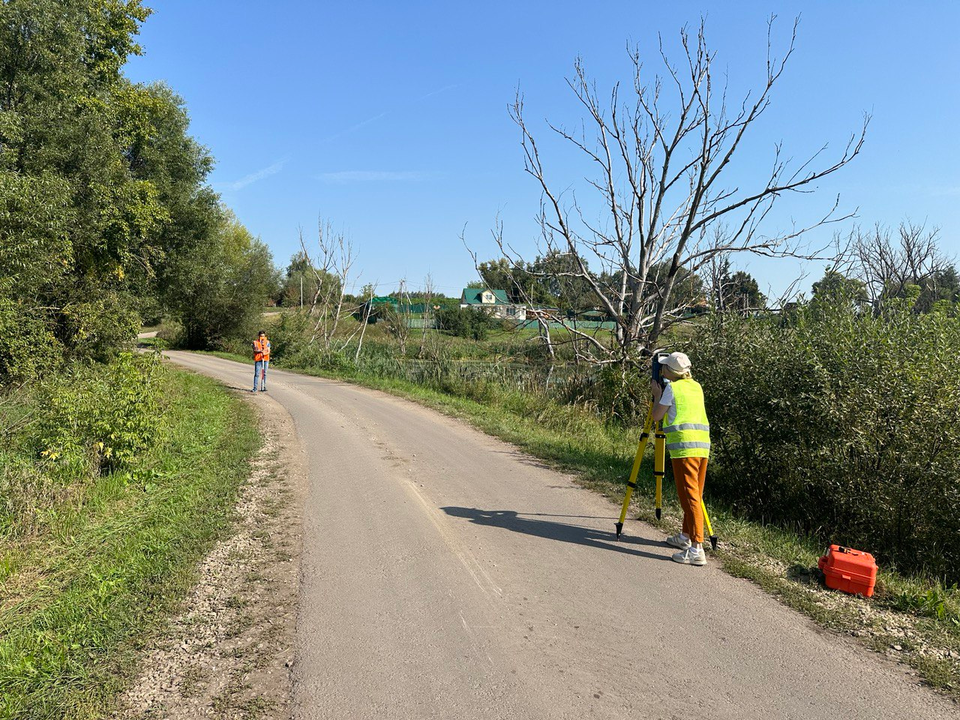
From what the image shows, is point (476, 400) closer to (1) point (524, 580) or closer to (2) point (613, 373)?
(2) point (613, 373)

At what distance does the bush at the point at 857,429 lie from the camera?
669cm

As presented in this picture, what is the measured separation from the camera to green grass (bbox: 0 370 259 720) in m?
3.62

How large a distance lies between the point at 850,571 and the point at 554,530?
2.71m

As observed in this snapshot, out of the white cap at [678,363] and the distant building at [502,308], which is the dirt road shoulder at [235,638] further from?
the distant building at [502,308]

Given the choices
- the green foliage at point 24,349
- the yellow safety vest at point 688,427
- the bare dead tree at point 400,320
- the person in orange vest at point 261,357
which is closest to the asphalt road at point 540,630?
the yellow safety vest at point 688,427

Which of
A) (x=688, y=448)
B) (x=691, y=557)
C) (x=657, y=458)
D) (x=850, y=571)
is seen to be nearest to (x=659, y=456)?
(x=657, y=458)

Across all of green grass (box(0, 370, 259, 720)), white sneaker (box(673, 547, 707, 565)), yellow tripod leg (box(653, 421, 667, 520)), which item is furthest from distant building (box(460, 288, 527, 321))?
white sneaker (box(673, 547, 707, 565))

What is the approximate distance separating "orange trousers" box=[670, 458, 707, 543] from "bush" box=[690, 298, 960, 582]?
8.51 ft

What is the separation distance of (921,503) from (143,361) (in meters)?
11.6

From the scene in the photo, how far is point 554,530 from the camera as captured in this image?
639cm

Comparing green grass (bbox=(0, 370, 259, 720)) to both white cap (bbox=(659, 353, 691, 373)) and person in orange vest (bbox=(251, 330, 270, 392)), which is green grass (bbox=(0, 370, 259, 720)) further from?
person in orange vest (bbox=(251, 330, 270, 392))

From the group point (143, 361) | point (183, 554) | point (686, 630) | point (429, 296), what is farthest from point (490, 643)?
point (429, 296)

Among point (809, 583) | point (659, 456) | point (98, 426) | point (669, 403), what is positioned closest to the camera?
point (809, 583)

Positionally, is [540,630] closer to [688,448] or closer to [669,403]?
[688,448]
